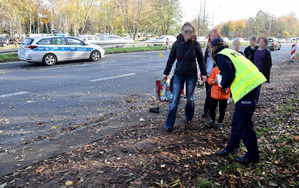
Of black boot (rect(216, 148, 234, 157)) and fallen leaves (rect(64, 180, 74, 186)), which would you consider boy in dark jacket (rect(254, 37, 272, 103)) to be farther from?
fallen leaves (rect(64, 180, 74, 186))

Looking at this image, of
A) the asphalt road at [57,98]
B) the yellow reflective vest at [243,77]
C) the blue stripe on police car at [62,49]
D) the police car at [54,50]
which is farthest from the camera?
the blue stripe on police car at [62,49]

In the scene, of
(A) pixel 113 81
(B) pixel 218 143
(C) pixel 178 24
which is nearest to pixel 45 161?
(B) pixel 218 143

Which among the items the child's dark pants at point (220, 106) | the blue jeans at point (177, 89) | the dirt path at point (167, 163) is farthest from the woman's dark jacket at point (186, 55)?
the dirt path at point (167, 163)

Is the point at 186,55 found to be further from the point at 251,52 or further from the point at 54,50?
the point at 54,50

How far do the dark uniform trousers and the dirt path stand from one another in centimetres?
29

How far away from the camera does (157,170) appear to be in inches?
125

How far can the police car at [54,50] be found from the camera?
1324 cm

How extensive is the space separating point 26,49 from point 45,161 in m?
11.5

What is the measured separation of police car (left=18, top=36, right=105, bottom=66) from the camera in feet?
43.4

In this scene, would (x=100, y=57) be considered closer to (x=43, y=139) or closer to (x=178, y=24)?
(x=43, y=139)

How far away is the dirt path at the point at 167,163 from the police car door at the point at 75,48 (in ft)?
36.7

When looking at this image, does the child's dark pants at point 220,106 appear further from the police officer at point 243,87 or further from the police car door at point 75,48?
the police car door at point 75,48

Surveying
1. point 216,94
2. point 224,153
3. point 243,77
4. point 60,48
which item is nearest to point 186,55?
point 216,94

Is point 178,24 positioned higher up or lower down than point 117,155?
higher up
